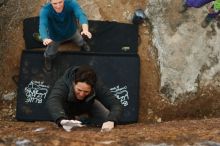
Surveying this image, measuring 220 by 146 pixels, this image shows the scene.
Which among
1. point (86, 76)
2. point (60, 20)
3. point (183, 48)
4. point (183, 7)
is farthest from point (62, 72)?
point (86, 76)

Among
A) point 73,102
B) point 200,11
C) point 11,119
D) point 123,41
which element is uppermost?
point 200,11

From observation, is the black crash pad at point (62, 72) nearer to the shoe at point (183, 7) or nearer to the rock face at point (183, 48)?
the rock face at point (183, 48)

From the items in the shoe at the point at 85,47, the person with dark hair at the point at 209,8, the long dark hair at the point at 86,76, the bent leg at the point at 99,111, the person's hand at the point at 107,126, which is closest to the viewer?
the long dark hair at the point at 86,76

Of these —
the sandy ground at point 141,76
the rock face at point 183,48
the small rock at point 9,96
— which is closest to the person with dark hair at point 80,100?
the sandy ground at point 141,76

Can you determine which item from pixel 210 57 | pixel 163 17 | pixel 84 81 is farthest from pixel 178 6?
pixel 84 81

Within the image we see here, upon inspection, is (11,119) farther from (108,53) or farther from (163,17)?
(163,17)

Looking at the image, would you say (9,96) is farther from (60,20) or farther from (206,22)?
(206,22)

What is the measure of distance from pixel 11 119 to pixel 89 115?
2.36 metres

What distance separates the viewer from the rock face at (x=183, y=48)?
30.2 feet

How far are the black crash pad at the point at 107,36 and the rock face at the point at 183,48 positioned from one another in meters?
0.46

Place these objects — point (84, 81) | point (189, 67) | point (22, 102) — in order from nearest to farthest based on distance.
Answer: point (84, 81), point (22, 102), point (189, 67)

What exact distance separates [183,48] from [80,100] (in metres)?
3.50

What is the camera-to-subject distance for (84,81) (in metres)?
6.01

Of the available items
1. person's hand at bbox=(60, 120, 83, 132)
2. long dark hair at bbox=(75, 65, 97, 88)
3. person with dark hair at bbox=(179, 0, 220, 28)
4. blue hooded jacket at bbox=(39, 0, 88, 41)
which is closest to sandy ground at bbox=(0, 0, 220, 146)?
person with dark hair at bbox=(179, 0, 220, 28)
